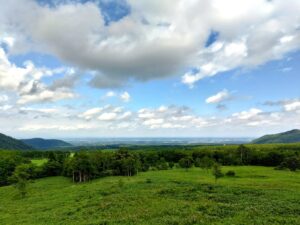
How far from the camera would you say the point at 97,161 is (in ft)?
352

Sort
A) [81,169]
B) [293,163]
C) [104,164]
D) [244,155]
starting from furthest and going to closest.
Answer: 1. [244,155]
2. [104,164]
3. [293,163]
4. [81,169]

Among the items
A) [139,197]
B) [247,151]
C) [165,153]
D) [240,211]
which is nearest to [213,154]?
[247,151]

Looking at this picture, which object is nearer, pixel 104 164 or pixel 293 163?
pixel 293 163

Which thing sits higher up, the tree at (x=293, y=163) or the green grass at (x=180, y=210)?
the green grass at (x=180, y=210)

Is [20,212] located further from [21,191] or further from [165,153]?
[165,153]

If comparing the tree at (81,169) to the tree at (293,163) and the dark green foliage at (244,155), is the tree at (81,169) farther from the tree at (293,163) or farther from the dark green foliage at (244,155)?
the dark green foliage at (244,155)

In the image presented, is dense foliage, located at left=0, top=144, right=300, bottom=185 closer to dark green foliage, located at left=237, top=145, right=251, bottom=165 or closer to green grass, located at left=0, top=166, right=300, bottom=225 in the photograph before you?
dark green foliage, located at left=237, top=145, right=251, bottom=165

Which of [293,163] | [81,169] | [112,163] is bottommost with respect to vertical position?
[293,163]

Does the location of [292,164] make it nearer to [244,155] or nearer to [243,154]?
[244,155]

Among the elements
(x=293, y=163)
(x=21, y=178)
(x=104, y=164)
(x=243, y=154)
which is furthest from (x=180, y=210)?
(x=243, y=154)

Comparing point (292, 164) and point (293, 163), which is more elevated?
point (293, 163)

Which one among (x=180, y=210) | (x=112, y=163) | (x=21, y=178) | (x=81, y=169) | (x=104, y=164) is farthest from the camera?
(x=104, y=164)

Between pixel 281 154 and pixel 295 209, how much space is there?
9929 centimetres

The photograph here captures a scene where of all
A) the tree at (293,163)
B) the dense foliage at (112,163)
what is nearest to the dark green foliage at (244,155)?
the dense foliage at (112,163)
